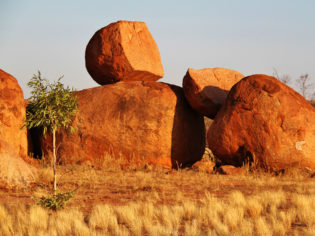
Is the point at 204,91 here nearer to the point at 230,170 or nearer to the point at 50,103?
the point at 230,170

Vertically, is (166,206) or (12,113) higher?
(12,113)

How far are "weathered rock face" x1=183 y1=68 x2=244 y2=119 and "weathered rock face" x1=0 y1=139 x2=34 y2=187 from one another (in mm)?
5628

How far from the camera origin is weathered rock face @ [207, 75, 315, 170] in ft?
37.9

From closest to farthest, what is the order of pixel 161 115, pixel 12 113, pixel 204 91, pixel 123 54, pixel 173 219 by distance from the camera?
pixel 173 219 < pixel 12 113 < pixel 204 91 < pixel 161 115 < pixel 123 54

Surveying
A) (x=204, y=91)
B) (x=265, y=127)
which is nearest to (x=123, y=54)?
(x=204, y=91)

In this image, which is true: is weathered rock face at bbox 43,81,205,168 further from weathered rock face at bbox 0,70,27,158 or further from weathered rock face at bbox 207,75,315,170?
weathered rock face at bbox 207,75,315,170

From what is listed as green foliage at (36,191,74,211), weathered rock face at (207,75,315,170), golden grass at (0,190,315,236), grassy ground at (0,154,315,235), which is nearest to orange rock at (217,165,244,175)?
grassy ground at (0,154,315,235)

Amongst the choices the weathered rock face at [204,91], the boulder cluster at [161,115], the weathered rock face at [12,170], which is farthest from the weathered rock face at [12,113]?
the weathered rock face at [204,91]

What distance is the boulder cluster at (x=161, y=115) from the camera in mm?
11711

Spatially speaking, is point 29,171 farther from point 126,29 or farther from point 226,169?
point 126,29

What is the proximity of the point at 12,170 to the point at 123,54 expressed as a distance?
603 centimetres

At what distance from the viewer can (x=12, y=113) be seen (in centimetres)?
1267

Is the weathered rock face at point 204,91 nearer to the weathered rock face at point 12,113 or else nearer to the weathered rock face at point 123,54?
the weathered rock face at point 123,54

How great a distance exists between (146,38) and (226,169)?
17.9 feet
